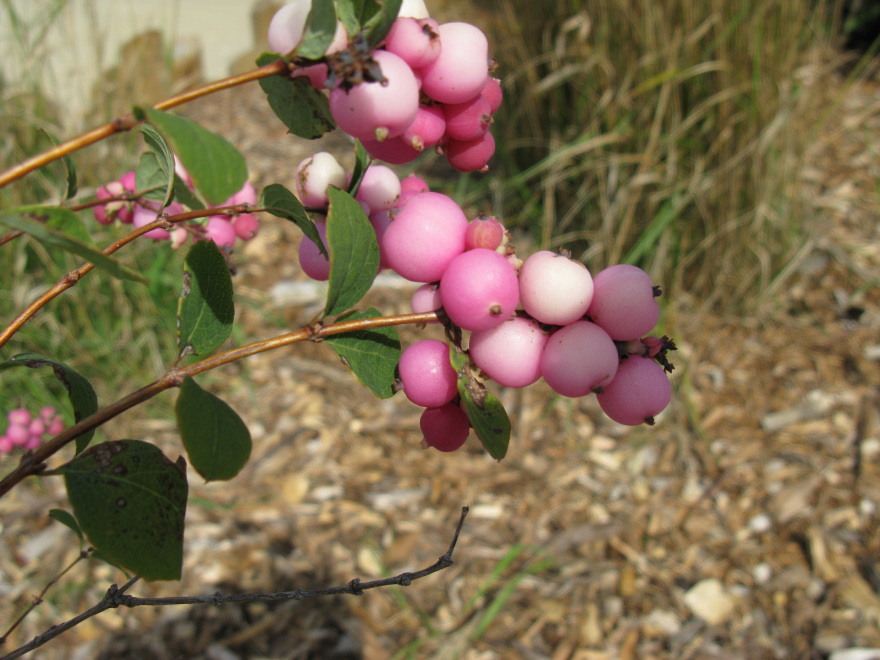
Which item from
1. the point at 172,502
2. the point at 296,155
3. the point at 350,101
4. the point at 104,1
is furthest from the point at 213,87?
the point at 104,1

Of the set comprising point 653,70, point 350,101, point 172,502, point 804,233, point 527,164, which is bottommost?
point 804,233

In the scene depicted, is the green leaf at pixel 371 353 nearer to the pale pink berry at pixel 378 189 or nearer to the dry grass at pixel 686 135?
the pale pink berry at pixel 378 189

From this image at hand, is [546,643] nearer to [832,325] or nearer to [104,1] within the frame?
[832,325]

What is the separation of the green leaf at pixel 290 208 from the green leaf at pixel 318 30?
105mm

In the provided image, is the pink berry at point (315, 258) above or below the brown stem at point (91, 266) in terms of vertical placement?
below

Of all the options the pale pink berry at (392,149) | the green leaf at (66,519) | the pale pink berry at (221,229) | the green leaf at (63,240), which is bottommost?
the green leaf at (66,519)

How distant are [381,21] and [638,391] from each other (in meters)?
0.29

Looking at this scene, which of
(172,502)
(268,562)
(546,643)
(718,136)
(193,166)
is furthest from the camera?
(718,136)

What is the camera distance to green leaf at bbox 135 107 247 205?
35 centimetres

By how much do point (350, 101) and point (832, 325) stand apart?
217cm

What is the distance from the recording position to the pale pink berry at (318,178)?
0.58 meters

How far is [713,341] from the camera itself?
2230 millimetres

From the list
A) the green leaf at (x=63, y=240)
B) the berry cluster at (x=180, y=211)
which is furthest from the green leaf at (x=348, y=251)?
the berry cluster at (x=180, y=211)

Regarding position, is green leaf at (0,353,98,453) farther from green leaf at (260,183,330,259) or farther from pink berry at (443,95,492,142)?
pink berry at (443,95,492,142)
